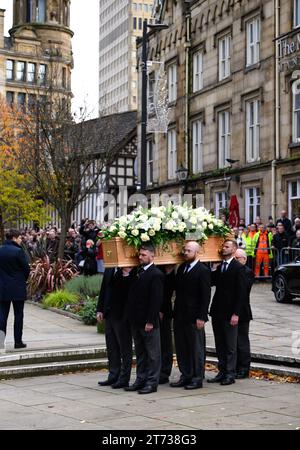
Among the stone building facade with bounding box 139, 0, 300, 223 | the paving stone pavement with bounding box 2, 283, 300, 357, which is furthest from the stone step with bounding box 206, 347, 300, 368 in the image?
the stone building facade with bounding box 139, 0, 300, 223

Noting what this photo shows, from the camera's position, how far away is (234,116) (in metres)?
33.3

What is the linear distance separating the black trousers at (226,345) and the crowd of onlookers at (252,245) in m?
10.6

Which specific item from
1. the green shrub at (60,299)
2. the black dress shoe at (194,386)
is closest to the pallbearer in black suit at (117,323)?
the black dress shoe at (194,386)

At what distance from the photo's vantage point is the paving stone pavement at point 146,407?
879 cm

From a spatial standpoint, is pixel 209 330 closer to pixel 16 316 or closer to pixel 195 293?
pixel 16 316

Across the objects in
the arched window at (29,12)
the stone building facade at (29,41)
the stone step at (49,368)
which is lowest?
the stone step at (49,368)

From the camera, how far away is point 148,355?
11.1 meters

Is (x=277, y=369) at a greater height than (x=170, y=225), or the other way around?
(x=170, y=225)

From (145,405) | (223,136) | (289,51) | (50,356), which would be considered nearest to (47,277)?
(50,356)

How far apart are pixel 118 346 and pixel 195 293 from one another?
1354 mm

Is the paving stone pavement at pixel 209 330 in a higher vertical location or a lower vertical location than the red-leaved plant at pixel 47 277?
lower

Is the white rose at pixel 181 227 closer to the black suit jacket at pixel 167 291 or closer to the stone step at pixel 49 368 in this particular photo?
the black suit jacket at pixel 167 291

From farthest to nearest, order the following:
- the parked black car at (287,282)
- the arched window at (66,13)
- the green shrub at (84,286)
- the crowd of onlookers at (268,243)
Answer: the arched window at (66,13) → the crowd of onlookers at (268,243) → the green shrub at (84,286) → the parked black car at (287,282)

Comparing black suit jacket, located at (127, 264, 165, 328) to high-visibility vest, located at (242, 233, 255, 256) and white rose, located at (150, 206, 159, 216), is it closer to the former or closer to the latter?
white rose, located at (150, 206, 159, 216)
